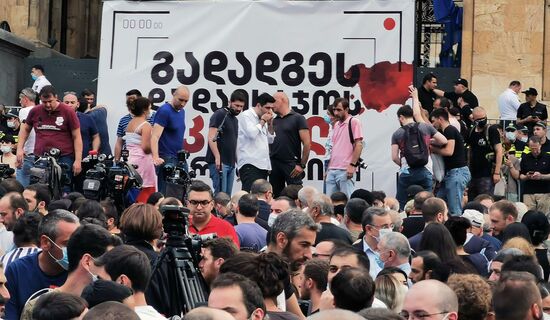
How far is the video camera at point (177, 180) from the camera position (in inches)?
626

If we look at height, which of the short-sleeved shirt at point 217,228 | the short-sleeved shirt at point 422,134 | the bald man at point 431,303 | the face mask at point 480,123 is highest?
the face mask at point 480,123

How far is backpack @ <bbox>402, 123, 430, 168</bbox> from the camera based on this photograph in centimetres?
1786

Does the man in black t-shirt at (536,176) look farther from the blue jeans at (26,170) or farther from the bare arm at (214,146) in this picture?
the blue jeans at (26,170)

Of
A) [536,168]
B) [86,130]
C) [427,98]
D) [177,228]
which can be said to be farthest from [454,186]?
[177,228]

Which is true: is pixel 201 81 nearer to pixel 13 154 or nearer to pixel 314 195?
pixel 13 154

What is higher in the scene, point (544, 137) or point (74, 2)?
point (74, 2)

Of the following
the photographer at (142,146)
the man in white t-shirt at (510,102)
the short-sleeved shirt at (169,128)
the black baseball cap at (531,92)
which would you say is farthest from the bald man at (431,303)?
the man in white t-shirt at (510,102)

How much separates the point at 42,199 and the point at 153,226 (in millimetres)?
3969

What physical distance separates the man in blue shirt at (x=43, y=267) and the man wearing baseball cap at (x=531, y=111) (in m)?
13.1

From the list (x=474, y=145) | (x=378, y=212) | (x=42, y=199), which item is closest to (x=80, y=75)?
(x=474, y=145)

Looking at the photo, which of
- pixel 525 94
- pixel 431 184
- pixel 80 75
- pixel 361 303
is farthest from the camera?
pixel 80 75

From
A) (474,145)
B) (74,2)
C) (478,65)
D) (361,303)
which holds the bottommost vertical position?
(361,303)

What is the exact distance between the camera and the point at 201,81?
68.5 ft

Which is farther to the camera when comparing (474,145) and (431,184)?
(474,145)
